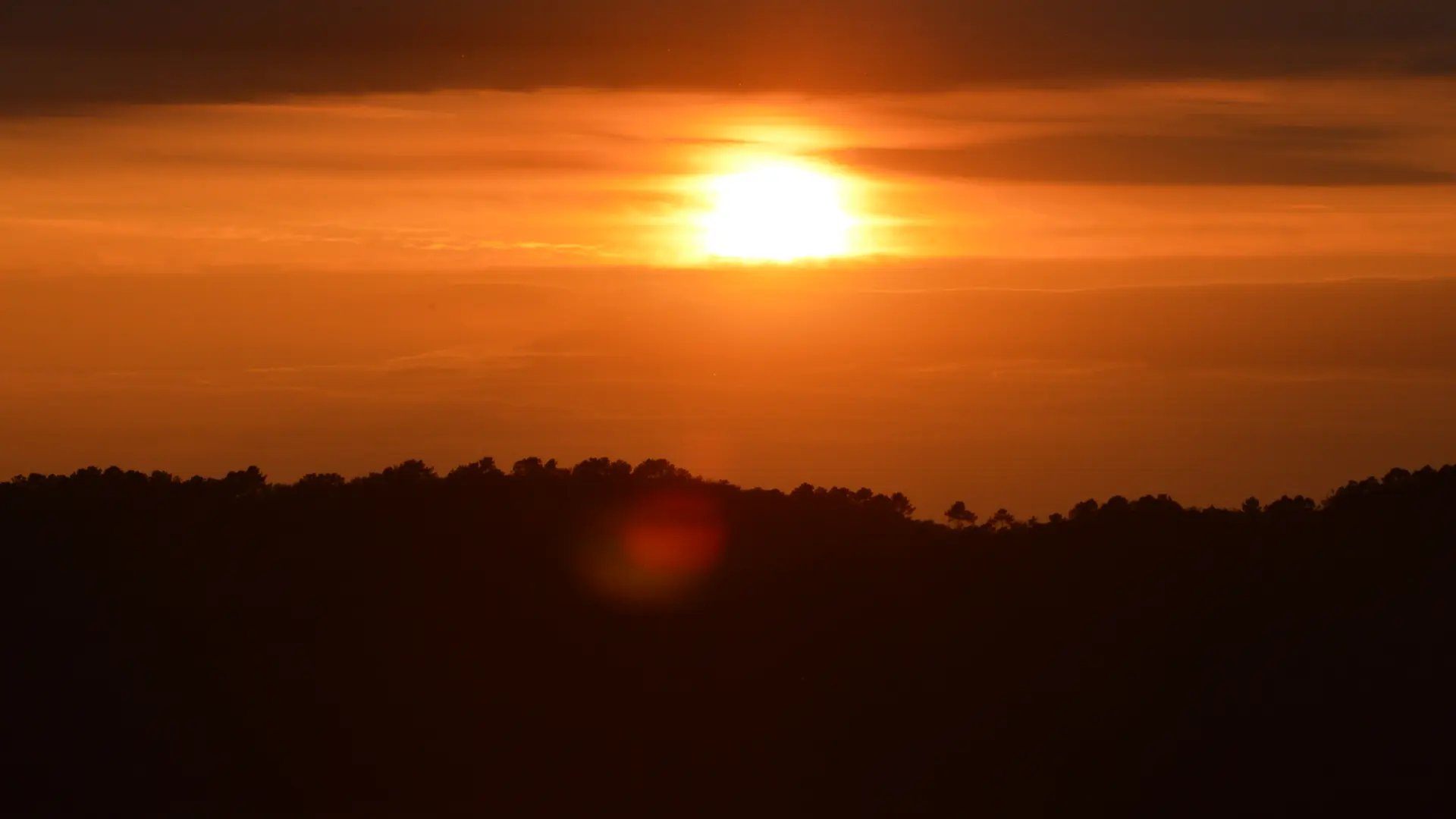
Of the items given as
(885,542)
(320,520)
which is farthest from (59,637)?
(885,542)

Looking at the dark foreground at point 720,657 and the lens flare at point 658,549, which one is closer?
the dark foreground at point 720,657

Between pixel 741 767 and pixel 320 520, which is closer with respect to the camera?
pixel 741 767

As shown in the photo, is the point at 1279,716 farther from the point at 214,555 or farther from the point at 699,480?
the point at 214,555

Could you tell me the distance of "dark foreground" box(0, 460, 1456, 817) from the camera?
44.2m

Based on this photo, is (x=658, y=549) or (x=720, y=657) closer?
(x=720, y=657)

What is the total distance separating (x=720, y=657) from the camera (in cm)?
4909

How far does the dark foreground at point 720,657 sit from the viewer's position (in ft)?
145

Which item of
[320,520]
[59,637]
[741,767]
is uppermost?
[320,520]

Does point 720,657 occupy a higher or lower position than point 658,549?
Result: lower

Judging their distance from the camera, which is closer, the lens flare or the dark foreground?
the dark foreground

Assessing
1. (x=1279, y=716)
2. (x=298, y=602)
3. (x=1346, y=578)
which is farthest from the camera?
(x=298, y=602)

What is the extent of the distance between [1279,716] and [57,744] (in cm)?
2725

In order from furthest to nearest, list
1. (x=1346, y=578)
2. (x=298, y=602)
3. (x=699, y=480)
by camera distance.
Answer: (x=699, y=480)
(x=298, y=602)
(x=1346, y=578)

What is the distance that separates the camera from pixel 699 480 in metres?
57.8
